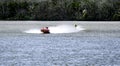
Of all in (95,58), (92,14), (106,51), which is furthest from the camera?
(92,14)

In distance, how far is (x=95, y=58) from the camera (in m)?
53.1

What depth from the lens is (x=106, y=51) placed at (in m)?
60.7

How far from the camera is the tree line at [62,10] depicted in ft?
558

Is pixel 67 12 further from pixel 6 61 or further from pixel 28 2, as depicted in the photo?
pixel 6 61

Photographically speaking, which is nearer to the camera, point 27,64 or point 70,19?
point 27,64

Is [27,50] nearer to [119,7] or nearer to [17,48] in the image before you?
[17,48]

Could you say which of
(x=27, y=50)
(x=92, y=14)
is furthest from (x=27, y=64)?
(x=92, y=14)

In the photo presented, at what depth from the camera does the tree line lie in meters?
170

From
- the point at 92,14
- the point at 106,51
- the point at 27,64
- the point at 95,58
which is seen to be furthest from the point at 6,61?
the point at 92,14

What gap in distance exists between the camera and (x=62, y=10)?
18062 centimetres

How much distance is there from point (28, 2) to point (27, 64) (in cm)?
14184

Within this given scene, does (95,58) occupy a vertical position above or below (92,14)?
above

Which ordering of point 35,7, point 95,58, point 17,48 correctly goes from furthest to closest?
point 35,7 → point 17,48 → point 95,58

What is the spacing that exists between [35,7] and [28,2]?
217 inches
